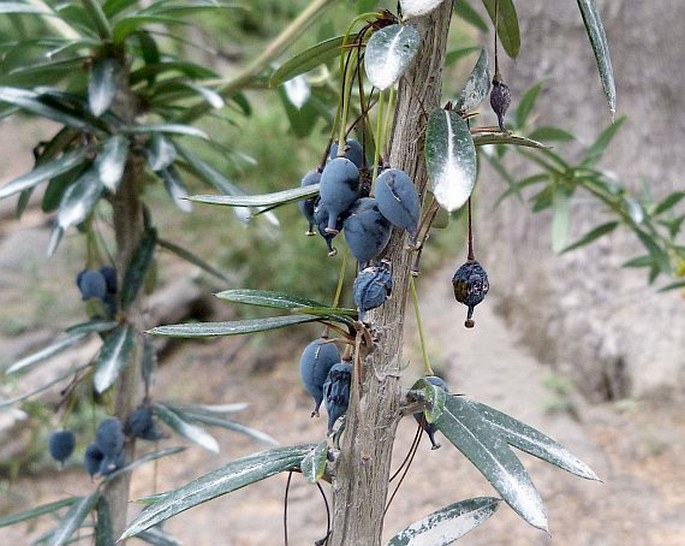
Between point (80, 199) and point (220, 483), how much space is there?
339 mm

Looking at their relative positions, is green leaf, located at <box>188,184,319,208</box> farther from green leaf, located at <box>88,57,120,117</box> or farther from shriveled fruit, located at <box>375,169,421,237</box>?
green leaf, located at <box>88,57,120,117</box>

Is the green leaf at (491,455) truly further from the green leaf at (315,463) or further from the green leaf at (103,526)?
the green leaf at (103,526)

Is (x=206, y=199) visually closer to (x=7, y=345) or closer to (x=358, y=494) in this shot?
(x=358, y=494)

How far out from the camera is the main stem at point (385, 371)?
0.32 metres

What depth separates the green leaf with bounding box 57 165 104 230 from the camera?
59 cm

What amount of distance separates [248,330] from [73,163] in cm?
36

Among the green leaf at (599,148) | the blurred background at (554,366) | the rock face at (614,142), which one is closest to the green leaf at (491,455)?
the green leaf at (599,148)

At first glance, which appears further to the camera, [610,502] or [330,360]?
[610,502]

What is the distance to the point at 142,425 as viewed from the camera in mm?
665

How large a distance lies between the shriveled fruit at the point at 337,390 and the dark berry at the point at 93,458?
37cm

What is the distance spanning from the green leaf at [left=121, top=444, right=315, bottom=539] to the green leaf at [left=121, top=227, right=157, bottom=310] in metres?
0.34

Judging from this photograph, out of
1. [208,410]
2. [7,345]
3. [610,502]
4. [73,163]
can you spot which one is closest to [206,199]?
[73,163]

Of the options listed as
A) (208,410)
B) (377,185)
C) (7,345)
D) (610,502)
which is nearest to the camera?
(377,185)

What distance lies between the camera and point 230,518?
2.00 metres
